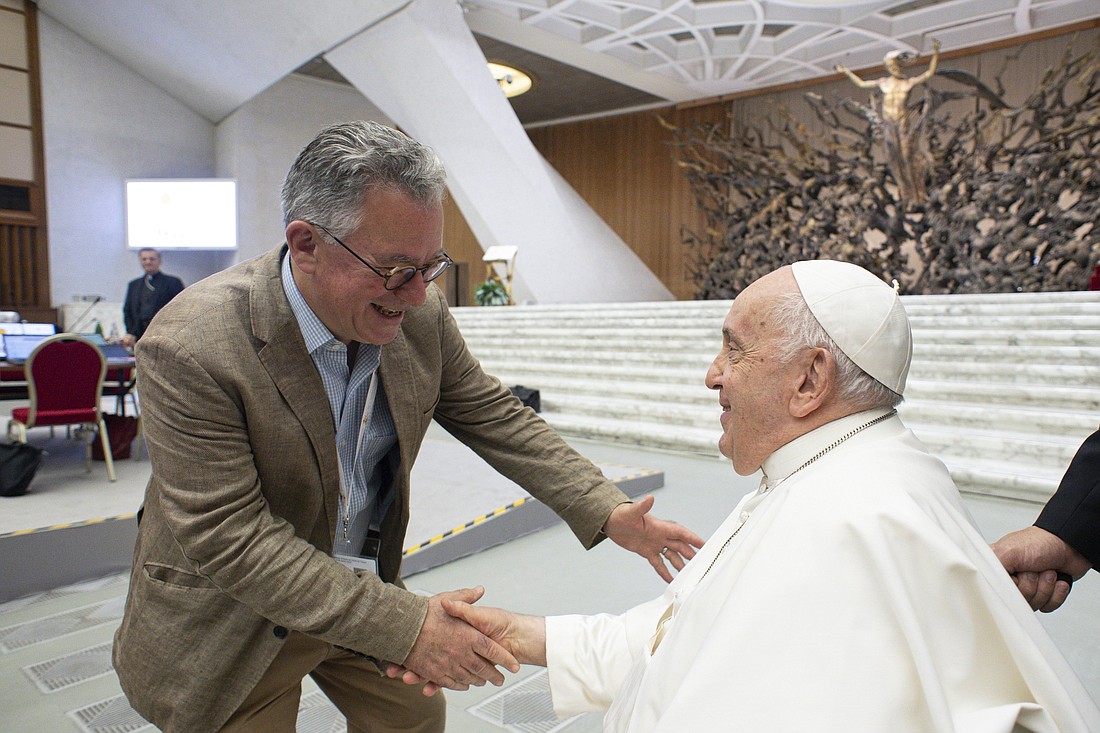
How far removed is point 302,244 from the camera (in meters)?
1.38

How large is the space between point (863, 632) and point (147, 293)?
8.50m

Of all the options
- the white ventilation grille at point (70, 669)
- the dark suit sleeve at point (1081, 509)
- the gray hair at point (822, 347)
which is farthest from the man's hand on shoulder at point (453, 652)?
the white ventilation grille at point (70, 669)

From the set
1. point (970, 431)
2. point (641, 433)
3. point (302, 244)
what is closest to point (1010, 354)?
point (970, 431)

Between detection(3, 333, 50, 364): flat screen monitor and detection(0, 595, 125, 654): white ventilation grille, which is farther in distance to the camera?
detection(3, 333, 50, 364): flat screen monitor

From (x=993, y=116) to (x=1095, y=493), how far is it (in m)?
11.6

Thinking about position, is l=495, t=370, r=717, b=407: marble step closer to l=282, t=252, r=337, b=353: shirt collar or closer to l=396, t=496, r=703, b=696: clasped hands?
l=396, t=496, r=703, b=696: clasped hands

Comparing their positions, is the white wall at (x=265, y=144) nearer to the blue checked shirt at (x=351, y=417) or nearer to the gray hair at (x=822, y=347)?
the blue checked shirt at (x=351, y=417)

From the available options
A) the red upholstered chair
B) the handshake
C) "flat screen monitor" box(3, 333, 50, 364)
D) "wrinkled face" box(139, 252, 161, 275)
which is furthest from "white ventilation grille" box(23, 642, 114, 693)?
"wrinkled face" box(139, 252, 161, 275)

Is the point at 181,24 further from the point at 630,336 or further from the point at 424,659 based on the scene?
the point at 424,659

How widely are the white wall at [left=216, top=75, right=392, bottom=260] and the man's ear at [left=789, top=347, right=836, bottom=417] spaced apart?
1457 cm

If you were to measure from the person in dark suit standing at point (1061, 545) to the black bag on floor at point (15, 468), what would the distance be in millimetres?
4591

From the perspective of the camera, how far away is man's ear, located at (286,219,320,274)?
1.36m

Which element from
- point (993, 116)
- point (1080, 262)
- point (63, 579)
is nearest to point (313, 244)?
point (63, 579)

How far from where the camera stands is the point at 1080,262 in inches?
396
